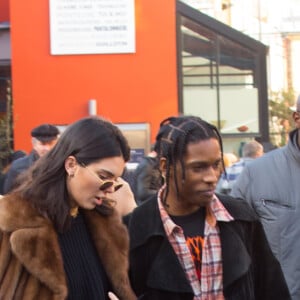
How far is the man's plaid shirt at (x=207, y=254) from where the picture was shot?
2910mm

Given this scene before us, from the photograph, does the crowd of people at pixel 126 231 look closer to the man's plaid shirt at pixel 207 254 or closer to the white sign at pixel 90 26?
the man's plaid shirt at pixel 207 254

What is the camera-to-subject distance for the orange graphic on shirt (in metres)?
2.94

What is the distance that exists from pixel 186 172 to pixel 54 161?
544 mm

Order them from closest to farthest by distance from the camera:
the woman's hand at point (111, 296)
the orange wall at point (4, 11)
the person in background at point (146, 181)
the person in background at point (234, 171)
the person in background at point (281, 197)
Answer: the woman's hand at point (111, 296) → the person in background at point (281, 197) → the person in background at point (146, 181) → the person in background at point (234, 171) → the orange wall at point (4, 11)

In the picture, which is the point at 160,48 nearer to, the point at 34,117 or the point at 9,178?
the point at 34,117

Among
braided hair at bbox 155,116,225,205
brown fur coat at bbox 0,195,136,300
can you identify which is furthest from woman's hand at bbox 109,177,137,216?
brown fur coat at bbox 0,195,136,300

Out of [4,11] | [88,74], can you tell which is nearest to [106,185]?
[88,74]

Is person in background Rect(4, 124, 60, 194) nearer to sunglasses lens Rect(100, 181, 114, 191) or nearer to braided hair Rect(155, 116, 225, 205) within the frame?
braided hair Rect(155, 116, 225, 205)

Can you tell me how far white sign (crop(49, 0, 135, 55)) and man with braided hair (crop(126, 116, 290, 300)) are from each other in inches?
535

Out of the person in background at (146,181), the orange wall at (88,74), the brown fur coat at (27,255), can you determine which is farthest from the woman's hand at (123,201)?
the orange wall at (88,74)

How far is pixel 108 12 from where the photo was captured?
1639 centimetres

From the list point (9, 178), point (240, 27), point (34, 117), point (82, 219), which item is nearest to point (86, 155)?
point (82, 219)

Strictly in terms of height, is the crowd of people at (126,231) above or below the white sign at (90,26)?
below

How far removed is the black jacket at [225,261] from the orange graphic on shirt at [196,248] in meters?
0.07
